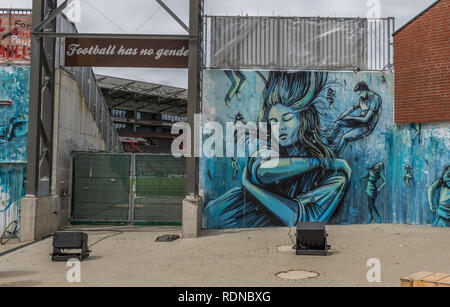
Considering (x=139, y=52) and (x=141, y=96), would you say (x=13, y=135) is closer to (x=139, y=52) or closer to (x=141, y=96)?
(x=139, y=52)

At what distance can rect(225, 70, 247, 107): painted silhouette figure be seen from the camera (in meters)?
14.6

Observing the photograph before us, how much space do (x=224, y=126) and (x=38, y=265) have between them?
7319mm

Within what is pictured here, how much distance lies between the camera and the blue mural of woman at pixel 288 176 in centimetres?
1446

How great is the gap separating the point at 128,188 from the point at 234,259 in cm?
665

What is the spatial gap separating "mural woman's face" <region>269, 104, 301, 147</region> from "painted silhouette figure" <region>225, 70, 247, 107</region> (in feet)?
4.34

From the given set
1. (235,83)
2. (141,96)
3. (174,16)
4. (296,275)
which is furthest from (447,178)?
(141,96)

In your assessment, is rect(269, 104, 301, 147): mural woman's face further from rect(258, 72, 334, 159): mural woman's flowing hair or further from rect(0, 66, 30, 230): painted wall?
rect(0, 66, 30, 230): painted wall

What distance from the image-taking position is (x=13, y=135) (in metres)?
13.9

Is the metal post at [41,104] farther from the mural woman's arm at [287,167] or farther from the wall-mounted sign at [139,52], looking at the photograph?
the mural woman's arm at [287,167]

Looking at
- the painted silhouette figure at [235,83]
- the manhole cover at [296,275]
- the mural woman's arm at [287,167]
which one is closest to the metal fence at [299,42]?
the painted silhouette figure at [235,83]

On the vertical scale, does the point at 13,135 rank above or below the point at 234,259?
above

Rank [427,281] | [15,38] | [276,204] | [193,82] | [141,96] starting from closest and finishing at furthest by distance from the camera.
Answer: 1. [427,281]
2. [193,82]
3. [15,38]
4. [276,204]
5. [141,96]
